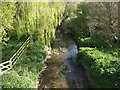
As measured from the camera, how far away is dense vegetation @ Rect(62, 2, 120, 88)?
12.8m

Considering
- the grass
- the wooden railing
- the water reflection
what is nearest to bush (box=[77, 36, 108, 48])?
the water reflection

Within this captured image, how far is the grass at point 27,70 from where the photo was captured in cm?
1245

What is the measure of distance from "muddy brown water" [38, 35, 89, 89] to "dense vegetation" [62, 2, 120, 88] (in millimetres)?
771

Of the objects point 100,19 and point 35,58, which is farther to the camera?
point 100,19

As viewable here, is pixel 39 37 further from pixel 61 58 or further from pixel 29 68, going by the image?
pixel 29 68

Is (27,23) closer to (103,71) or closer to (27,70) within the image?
(27,70)

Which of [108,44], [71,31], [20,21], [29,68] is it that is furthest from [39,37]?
[71,31]

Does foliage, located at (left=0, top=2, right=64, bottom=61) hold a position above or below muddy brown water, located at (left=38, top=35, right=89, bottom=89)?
above

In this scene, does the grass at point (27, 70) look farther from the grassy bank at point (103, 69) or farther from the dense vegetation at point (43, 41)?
the grassy bank at point (103, 69)

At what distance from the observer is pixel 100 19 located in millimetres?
21703

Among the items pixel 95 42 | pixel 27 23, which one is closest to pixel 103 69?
pixel 27 23

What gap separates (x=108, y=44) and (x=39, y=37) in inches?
229

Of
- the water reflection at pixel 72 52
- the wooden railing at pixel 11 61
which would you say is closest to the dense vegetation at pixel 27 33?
the wooden railing at pixel 11 61

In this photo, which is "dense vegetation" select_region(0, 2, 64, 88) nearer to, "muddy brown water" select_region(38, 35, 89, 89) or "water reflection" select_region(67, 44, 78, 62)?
"muddy brown water" select_region(38, 35, 89, 89)
